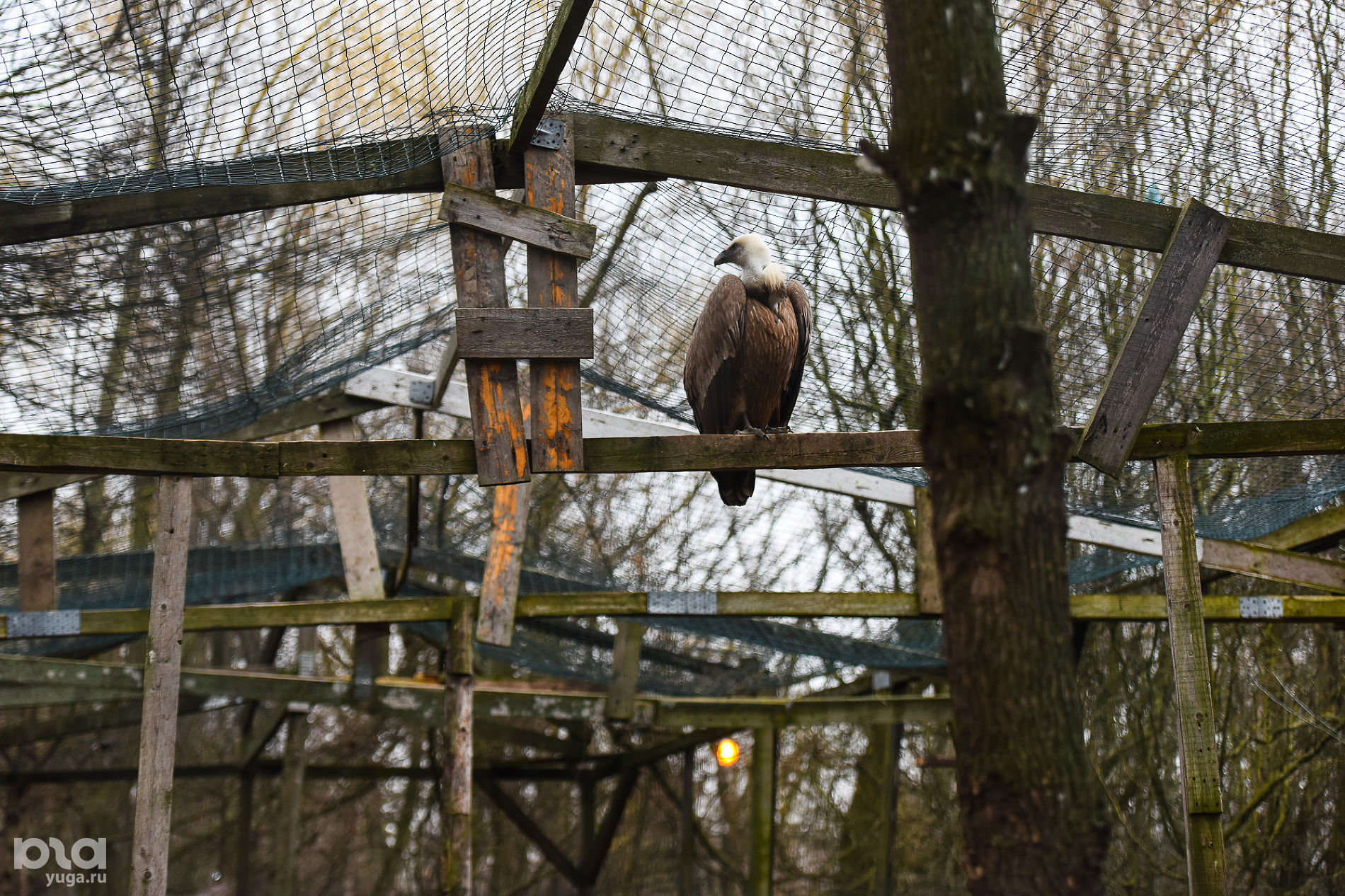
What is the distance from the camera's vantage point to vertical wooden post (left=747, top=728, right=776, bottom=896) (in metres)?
7.52

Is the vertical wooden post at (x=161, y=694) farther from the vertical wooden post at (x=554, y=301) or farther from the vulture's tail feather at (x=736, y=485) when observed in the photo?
the vulture's tail feather at (x=736, y=485)

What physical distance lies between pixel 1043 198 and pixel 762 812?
17.0 ft

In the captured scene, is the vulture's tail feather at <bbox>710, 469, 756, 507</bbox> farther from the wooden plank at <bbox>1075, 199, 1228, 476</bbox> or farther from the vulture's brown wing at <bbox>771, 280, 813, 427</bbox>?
the wooden plank at <bbox>1075, 199, 1228, 476</bbox>

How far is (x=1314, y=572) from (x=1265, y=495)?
1.37ft

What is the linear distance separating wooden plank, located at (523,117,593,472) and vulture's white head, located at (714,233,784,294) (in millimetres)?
1040

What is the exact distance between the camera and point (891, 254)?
5062mm

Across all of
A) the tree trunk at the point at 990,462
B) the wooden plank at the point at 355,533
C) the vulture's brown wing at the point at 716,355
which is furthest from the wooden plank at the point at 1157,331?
the wooden plank at the point at 355,533

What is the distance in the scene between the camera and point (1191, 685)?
364cm

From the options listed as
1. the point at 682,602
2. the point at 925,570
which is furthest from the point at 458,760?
the point at 925,570

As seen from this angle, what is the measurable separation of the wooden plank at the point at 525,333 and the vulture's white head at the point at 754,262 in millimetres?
1150

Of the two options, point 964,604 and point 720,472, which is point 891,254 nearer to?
point 720,472

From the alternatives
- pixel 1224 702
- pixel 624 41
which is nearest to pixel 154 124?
pixel 624 41

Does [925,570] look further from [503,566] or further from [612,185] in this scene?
[612,185]

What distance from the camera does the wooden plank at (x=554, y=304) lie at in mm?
3643
